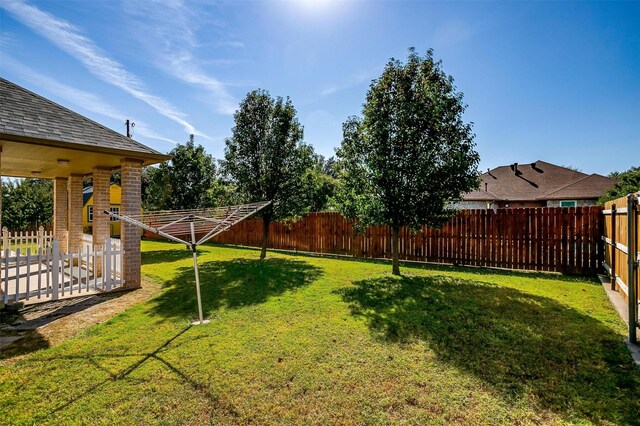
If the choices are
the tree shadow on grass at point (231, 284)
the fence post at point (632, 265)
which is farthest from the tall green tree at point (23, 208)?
the fence post at point (632, 265)

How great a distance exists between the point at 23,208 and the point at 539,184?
44331 millimetres

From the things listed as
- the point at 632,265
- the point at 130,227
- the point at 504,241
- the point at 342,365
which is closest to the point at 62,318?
the point at 130,227

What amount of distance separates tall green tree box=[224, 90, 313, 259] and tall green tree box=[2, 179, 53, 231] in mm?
23478

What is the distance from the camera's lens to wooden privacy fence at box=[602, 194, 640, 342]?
3.84 meters

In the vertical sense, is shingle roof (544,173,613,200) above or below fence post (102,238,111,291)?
above

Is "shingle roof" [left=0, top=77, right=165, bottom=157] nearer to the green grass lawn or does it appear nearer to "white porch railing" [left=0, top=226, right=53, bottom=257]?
"white porch railing" [left=0, top=226, right=53, bottom=257]

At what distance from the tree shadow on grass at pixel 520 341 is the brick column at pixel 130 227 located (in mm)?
5312

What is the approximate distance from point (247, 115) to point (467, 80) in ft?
26.6

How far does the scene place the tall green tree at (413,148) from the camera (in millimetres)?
7367

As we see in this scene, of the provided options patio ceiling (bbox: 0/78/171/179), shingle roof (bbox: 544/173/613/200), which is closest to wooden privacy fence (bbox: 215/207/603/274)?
patio ceiling (bbox: 0/78/171/179)

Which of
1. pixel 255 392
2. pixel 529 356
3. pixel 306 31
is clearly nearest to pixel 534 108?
pixel 306 31

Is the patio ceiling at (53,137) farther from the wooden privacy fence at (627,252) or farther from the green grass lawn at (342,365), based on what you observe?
the wooden privacy fence at (627,252)

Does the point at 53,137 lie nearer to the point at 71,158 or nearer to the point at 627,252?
the point at 71,158

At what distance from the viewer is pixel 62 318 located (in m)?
5.15
